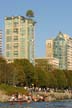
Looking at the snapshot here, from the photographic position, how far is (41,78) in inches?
7559

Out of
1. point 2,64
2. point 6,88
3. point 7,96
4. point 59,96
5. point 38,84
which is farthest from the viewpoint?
point 38,84

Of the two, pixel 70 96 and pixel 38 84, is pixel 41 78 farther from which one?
pixel 70 96

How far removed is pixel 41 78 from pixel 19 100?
7365 cm

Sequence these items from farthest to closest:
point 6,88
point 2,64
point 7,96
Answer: point 2,64 → point 6,88 → point 7,96

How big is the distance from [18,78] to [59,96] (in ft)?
62.5

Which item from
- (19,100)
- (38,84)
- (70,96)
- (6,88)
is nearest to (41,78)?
(38,84)

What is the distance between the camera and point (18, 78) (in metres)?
170

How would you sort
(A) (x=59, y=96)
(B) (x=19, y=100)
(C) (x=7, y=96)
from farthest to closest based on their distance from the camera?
(A) (x=59, y=96) → (C) (x=7, y=96) → (B) (x=19, y=100)

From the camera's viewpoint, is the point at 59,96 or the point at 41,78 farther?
the point at 41,78

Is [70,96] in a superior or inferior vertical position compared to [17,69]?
inferior

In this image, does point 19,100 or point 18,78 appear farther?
point 18,78

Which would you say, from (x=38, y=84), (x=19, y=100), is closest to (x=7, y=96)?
(x=19, y=100)

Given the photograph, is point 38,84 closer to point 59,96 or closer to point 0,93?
point 59,96

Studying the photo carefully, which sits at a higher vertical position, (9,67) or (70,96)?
(9,67)
